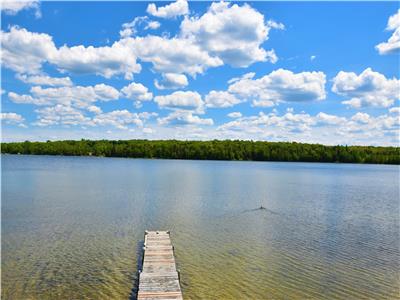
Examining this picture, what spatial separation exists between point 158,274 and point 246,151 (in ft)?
438

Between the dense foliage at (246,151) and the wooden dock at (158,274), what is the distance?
126 metres

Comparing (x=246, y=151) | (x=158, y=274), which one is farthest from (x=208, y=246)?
(x=246, y=151)

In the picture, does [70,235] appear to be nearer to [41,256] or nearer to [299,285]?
[41,256]

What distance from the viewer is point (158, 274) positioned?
1305cm

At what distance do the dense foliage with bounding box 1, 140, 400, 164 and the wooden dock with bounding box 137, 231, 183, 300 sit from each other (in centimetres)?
12606

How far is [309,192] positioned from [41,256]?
33775 millimetres

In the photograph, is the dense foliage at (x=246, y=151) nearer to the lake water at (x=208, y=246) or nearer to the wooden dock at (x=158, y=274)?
the lake water at (x=208, y=246)

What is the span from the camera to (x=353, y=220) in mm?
26422

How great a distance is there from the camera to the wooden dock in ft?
37.7

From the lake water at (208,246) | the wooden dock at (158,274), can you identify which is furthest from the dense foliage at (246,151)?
the wooden dock at (158,274)

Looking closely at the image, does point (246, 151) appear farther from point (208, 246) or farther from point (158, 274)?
point (158, 274)

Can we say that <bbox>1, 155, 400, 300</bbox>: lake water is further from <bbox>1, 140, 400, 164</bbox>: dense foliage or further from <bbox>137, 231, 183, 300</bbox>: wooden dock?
<bbox>1, 140, 400, 164</bbox>: dense foliage

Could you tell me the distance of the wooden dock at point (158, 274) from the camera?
11484mm

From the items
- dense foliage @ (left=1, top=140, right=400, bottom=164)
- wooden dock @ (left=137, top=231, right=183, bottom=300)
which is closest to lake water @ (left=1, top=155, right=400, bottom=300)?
wooden dock @ (left=137, top=231, right=183, bottom=300)
